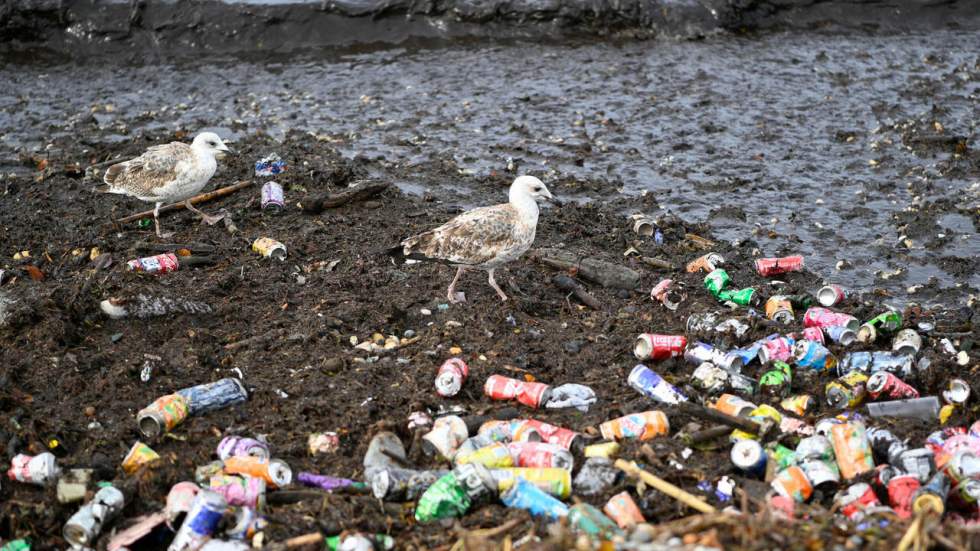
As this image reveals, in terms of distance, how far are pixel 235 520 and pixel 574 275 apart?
361 cm

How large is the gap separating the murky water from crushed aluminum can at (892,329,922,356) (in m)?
1.54

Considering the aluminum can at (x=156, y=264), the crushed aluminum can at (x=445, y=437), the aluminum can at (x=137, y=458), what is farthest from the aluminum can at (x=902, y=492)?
the aluminum can at (x=156, y=264)

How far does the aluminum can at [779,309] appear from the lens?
636 centimetres

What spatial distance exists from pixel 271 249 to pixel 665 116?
560cm

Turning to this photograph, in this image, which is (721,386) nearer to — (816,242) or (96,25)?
(816,242)

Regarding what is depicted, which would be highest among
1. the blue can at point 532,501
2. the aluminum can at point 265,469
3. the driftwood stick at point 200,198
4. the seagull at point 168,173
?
the seagull at point 168,173

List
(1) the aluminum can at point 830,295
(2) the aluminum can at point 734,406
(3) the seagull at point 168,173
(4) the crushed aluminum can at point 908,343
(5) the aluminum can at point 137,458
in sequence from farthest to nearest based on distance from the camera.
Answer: (3) the seagull at point 168,173 → (1) the aluminum can at point 830,295 → (4) the crushed aluminum can at point 908,343 → (2) the aluminum can at point 734,406 → (5) the aluminum can at point 137,458

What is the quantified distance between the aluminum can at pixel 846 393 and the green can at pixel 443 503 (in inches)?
89.3

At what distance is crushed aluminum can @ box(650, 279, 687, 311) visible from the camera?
662 centimetres

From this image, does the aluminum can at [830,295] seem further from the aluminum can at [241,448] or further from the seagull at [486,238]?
the aluminum can at [241,448]

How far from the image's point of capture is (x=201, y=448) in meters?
4.89

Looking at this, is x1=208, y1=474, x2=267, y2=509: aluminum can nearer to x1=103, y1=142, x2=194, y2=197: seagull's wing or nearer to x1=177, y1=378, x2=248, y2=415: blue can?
x1=177, y1=378, x2=248, y2=415: blue can

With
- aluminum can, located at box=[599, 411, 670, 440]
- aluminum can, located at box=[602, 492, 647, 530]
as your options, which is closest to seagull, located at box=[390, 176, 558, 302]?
aluminum can, located at box=[599, 411, 670, 440]

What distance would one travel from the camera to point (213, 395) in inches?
207
